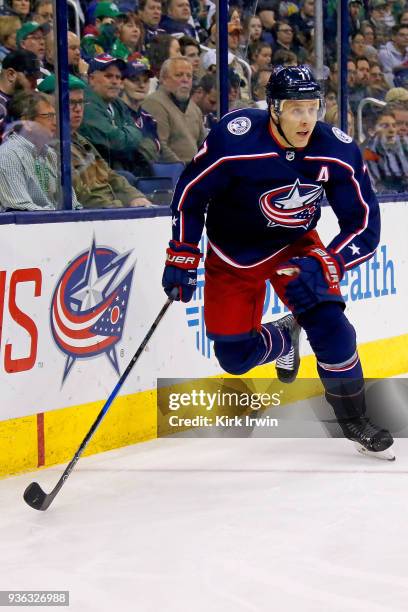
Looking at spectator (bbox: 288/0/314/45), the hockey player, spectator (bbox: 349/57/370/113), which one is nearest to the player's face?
the hockey player

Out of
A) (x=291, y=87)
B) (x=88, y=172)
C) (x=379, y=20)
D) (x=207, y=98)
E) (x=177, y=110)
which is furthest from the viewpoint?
(x=379, y=20)

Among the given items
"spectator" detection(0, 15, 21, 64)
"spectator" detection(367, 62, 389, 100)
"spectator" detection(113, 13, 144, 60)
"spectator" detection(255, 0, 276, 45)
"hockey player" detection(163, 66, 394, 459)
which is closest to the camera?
"hockey player" detection(163, 66, 394, 459)

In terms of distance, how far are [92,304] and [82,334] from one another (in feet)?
0.37

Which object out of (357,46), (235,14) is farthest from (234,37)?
(357,46)

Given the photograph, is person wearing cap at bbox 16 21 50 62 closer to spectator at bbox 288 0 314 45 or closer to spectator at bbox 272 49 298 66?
spectator at bbox 272 49 298 66

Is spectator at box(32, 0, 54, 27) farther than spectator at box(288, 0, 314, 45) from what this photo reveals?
No

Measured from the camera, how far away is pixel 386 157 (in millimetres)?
5812

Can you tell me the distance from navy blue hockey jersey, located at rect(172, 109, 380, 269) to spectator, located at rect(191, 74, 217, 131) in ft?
3.03

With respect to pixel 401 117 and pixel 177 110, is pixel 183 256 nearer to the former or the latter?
pixel 177 110

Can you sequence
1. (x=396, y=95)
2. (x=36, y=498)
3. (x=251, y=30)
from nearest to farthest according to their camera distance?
1. (x=36, y=498)
2. (x=251, y=30)
3. (x=396, y=95)

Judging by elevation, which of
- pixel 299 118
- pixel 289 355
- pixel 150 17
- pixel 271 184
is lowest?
pixel 289 355

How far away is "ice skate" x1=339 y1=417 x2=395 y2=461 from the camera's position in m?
3.93

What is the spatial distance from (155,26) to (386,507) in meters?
2.12

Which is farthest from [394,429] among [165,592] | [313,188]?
[165,592]
